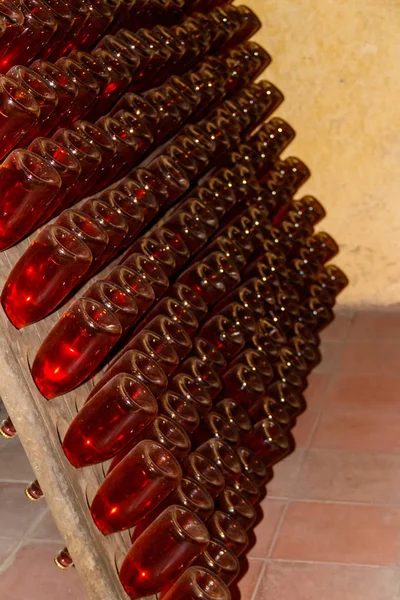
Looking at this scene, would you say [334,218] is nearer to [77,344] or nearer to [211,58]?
[211,58]

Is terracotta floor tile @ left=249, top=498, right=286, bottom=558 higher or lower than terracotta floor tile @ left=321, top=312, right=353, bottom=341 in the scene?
lower

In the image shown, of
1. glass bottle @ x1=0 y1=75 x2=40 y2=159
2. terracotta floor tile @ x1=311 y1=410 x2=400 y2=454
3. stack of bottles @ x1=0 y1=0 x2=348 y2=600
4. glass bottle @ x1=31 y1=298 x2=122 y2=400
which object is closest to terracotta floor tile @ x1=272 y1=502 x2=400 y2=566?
stack of bottles @ x1=0 y1=0 x2=348 y2=600

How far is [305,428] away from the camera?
2.66m

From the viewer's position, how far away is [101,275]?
2123 mm

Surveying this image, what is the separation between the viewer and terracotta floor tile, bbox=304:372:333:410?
9.12 feet

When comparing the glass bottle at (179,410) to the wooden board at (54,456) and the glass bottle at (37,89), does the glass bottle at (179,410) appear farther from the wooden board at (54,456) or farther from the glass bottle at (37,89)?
the glass bottle at (37,89)

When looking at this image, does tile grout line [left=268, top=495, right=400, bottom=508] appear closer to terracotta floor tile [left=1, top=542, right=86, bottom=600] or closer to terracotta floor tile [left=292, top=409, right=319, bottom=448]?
terracotta floor tile [left=292, top=409, right=319, bottom=448]

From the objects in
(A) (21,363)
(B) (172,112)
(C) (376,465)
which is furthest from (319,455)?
(A) (21,363)

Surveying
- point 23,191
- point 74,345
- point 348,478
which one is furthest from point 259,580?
point 23,191

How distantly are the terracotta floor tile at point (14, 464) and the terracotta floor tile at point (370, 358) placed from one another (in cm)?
98

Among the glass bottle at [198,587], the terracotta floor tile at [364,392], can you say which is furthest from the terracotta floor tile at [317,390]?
the glass bottle at [198,587]

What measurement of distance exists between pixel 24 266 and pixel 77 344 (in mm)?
157

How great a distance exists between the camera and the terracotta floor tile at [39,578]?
7.03 feet

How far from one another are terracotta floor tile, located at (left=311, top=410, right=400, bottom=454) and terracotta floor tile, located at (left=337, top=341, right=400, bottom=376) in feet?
0.81
